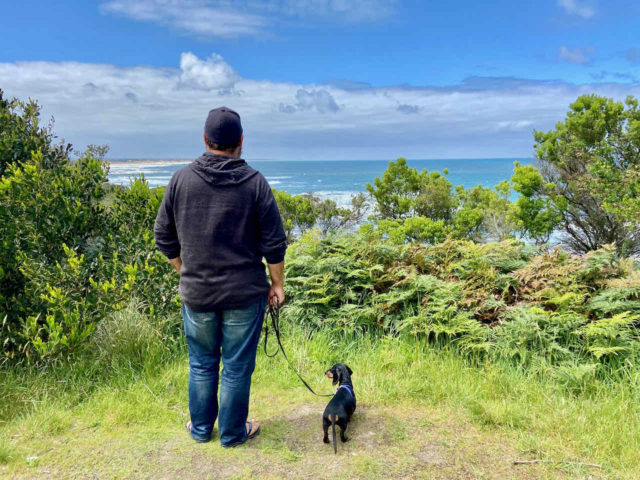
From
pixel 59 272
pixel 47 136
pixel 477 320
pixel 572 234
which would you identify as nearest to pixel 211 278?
pixel 59 272

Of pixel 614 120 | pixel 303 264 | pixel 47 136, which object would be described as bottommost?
pixel 303 264

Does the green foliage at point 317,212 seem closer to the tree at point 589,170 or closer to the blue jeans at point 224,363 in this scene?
the tree at point 589,170

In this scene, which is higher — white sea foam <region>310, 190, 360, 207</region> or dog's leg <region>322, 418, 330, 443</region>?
dog's leg <region>322, 418, 330, 443</region>

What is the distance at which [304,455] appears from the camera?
3.16 m

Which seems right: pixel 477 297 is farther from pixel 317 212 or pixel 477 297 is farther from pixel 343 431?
pixel 317 212

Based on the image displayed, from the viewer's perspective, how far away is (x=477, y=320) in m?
4.84

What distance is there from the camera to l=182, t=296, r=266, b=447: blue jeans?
2.99 m

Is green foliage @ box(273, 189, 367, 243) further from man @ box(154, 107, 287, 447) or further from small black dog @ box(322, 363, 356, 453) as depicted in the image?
man @ box(154, 107, 287, 447)

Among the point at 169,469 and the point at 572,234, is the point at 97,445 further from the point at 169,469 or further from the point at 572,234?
the point at 572,234

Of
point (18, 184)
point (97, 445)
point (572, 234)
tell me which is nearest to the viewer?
point (97, 445)

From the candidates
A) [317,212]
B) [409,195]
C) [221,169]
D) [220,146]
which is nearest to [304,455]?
[221,169]

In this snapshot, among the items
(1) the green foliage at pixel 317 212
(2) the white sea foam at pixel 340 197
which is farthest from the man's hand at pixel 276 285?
(2) the white sea foam at pixel 340 197

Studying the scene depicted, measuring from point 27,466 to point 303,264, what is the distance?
345cm

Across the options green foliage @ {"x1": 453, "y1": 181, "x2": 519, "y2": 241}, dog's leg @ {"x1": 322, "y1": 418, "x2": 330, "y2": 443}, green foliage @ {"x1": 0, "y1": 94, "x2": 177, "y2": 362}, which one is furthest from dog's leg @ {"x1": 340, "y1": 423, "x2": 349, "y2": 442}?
green foliage @ {"x1": 453, "y1": 181, "x2": 519, "y2": 241}
